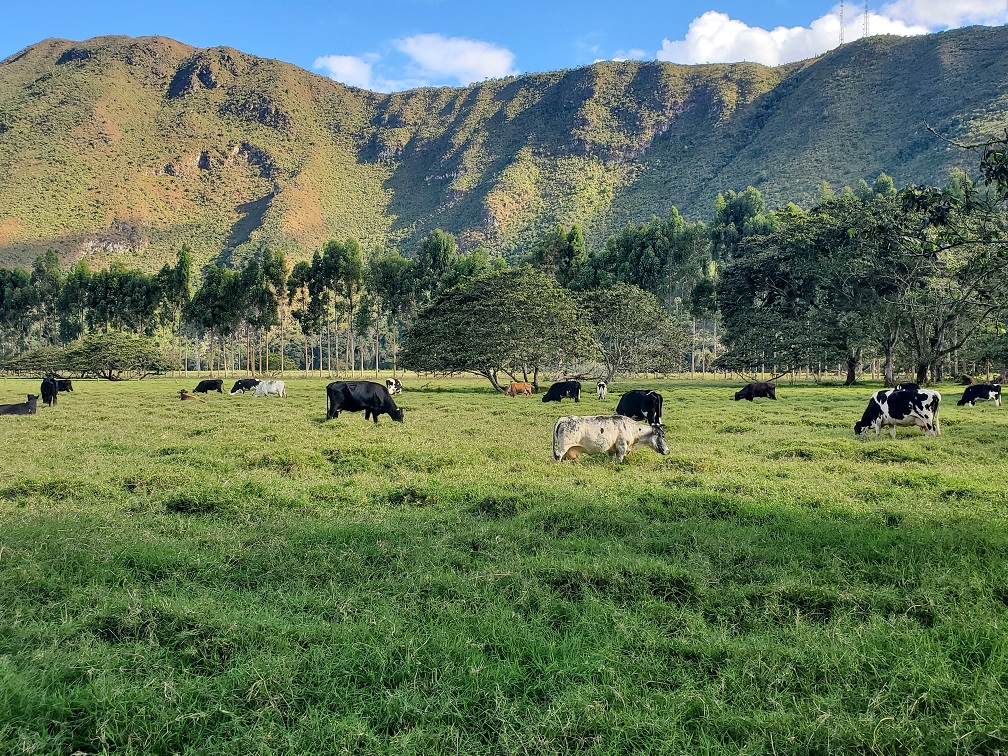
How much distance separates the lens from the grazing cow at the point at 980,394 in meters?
21.8

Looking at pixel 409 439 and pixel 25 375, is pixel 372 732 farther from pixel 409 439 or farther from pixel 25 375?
pixel 25 375

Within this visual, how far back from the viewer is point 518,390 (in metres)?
31.8

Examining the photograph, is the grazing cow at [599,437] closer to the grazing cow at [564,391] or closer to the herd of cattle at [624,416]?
the herd of cattle at [624,416]

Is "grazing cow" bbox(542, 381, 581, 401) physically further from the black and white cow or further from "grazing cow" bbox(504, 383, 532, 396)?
the black and white cow

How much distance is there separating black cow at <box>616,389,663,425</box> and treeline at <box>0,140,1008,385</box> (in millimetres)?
6449

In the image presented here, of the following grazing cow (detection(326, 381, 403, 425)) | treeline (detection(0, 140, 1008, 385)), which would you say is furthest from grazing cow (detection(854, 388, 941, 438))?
grazing cow (detection(326, 381, 403, 425))

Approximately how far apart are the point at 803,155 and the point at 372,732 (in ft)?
490

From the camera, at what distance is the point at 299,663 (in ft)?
10.2

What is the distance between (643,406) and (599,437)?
491cm

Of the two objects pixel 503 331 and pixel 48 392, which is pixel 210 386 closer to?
pixel 48 392

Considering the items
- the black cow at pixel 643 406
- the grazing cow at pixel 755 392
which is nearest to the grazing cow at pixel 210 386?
the black cow at pixel 643 406

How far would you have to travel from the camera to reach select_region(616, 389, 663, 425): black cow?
569 inches

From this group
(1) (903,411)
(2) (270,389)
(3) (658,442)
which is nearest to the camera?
(3) (658,442)

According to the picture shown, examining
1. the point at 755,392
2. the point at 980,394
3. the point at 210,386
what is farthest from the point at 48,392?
the point at 980,394
